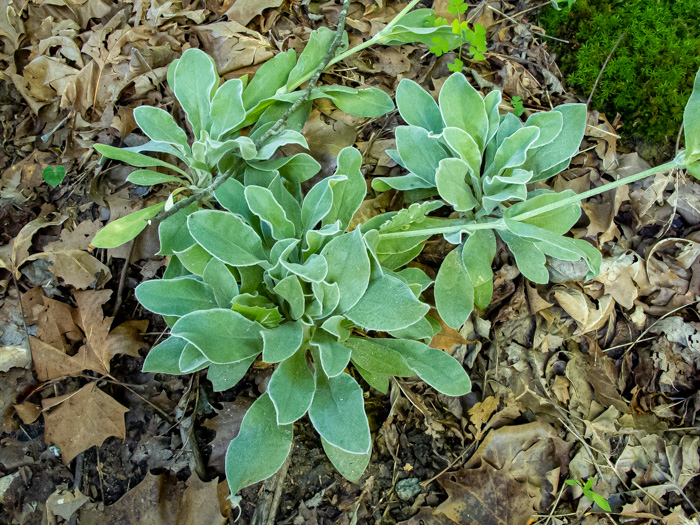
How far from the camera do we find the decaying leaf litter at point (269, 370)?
6.53ft

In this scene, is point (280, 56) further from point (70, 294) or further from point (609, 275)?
point (609, 275)

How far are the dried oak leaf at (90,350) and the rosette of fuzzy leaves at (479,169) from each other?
1.42 meters

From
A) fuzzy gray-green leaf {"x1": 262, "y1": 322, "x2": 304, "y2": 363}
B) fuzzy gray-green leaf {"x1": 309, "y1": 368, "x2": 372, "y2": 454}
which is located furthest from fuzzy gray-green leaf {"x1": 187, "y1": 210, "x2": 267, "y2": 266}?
fuzzy gray-green leaf {"x1": 309, "y1": 368, "x2": 372, "y2": 454}

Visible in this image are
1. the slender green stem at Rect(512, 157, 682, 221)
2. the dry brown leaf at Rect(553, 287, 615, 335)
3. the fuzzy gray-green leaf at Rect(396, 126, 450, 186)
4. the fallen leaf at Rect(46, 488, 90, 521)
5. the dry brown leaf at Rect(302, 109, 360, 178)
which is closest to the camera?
the slender green stem at Rect(512, 157, 682, 221)

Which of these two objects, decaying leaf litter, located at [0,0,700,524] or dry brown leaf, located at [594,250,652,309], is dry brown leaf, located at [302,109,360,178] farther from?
dry brown leaf, located at [594,250,652,309]

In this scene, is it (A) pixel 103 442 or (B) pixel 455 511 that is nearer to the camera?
(B) pixel 455 511

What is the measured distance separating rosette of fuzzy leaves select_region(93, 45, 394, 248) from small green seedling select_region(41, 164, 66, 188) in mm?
570

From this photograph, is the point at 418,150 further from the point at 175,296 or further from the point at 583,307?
the point at 175,296

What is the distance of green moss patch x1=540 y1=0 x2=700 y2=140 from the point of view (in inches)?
88.9

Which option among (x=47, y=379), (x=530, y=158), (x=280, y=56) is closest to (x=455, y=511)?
(x=530, y=158)

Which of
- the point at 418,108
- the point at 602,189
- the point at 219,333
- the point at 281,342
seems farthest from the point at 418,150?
the point at 219,333

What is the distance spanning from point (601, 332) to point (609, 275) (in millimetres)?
290

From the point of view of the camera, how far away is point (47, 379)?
2.07 metres

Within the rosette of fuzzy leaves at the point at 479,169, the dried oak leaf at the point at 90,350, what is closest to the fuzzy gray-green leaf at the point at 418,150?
the rosette of fuzzy leaves at the point at 479,169
